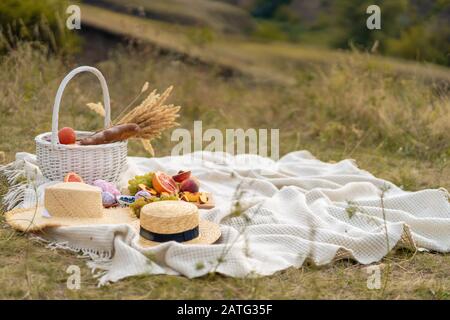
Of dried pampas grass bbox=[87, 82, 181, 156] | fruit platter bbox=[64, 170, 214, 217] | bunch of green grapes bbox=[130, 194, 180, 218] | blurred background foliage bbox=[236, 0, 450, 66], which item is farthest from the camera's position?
blurred background foliage bbox=[236, 0, 450, 66]

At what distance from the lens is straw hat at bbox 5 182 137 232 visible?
13.4ft

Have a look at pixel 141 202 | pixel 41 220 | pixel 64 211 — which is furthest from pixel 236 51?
pixel 41 220

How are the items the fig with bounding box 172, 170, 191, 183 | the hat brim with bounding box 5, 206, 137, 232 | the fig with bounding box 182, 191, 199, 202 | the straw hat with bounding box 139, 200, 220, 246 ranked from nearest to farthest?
the straw hat with bounding box 139, 200, 220, 246 → the hat brim with bounding box 5, 206, 137, 232 → the fig with bounding box 182, 191, 199, 202 → the fig with bounding box 172, 170, 191, 183

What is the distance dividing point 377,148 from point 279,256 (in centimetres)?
299

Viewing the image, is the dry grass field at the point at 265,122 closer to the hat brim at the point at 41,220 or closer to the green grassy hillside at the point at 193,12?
the hat brim at the point at 41,220

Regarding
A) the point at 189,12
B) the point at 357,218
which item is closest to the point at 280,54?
the point at 189,12

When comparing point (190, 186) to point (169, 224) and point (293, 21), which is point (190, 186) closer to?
point (169, 224)

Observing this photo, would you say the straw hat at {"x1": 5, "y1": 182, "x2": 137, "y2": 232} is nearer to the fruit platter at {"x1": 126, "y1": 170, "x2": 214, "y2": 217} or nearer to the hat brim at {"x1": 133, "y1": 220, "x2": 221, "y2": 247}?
the hat brim at {"x1": 133, "y1": 220, "x2": 221, "y2": 247}

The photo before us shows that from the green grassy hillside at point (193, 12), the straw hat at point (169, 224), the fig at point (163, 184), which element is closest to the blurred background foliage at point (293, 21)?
the green grassy hillside at point (193, 12)

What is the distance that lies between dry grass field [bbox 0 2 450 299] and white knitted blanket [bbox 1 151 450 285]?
9 centimetres

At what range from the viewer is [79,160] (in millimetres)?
4703

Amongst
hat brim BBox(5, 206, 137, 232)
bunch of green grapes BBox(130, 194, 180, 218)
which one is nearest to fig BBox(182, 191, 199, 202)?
bunch of green grapes BBox(130, 194, 180, 218)

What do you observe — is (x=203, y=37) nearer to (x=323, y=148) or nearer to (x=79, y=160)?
(x=323, y=148)

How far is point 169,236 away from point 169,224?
67 mm
